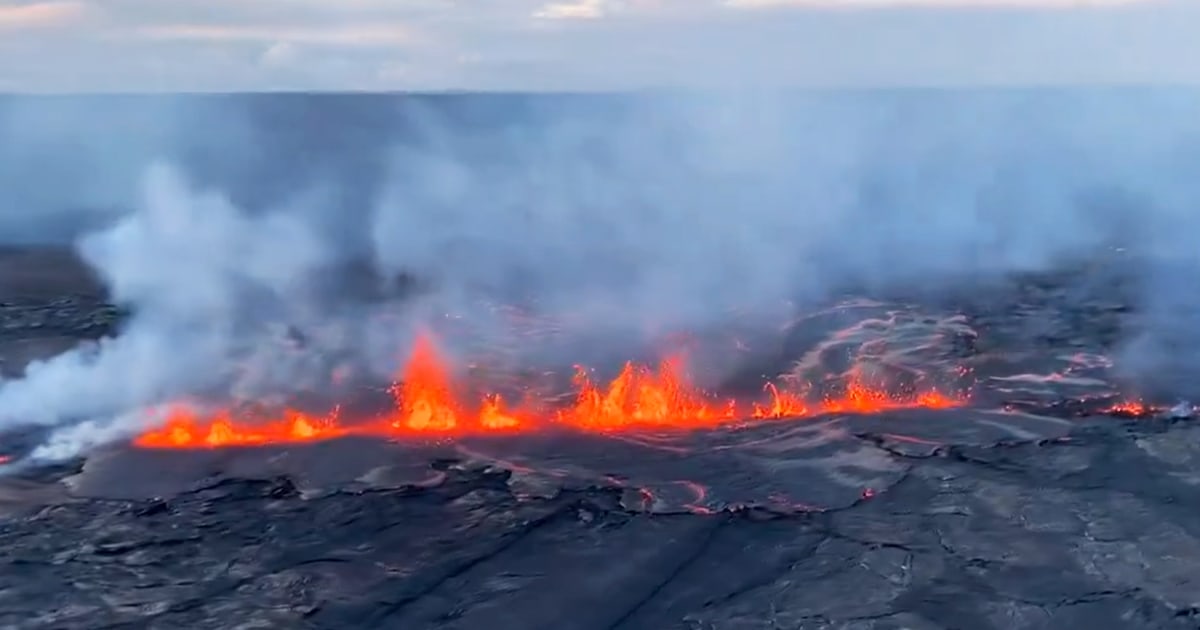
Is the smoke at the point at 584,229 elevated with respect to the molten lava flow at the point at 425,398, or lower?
elevated

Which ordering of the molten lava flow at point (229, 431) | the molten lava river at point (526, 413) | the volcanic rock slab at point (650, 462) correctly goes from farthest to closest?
the molten lava river at point (526, 413) → the molten lava flow at point (229, 431) → the volcanic rock slab at point (650, 462)

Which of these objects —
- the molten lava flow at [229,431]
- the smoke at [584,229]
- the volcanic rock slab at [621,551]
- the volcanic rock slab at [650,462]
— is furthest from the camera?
the smoke at [584,229]

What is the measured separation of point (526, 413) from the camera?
813 inches

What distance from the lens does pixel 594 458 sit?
18219 mm

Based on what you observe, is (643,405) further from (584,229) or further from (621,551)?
(584,229)

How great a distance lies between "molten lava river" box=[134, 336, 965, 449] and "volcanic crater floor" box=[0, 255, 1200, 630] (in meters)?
0.56

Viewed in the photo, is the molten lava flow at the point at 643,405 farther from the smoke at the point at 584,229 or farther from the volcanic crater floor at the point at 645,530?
the smoke at the point at 584,229

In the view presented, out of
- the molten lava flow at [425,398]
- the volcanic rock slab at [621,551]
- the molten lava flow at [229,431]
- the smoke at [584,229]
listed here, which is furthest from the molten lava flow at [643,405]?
the molten lava flow at [229,431]

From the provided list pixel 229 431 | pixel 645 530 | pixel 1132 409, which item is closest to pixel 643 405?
pixel 645 530

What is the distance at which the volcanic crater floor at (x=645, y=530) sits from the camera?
13.5 m

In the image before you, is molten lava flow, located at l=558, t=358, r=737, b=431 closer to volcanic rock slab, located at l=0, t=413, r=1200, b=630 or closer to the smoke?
volcanic rock slab, located at l=0, t=413, r=1200, b=630

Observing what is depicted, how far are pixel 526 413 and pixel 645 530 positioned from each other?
563cm

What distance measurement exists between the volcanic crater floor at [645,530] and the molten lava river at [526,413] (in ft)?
1.83

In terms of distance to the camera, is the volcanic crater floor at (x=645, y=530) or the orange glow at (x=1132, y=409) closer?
the volcanic crater floor at (x=645, y=530)
